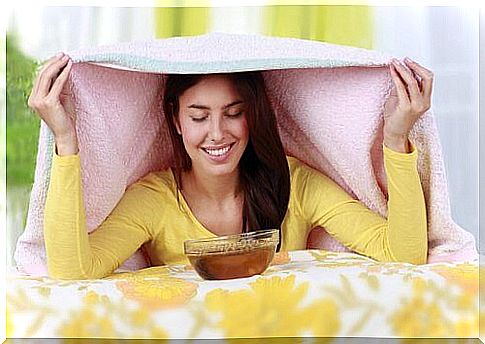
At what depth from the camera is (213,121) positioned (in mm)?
1580

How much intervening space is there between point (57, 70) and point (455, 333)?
85 centimetres

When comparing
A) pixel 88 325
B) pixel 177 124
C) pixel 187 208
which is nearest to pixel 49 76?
pixel 177 124

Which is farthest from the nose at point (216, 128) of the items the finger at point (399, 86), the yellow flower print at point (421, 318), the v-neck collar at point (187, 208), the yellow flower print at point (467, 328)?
the yellow flower print at point (467, 328)

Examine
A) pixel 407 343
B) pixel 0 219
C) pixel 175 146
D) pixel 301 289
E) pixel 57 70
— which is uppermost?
pixel 57 70

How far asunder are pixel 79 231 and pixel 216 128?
11.8 inches

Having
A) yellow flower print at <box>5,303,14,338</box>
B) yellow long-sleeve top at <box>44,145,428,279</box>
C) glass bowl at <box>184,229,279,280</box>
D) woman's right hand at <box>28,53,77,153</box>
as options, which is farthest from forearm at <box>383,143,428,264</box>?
yellow flower print at <box>5,303,14,338</box>

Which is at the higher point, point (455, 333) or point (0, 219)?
point (0, 219)

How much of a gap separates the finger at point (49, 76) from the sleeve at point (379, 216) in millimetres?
465

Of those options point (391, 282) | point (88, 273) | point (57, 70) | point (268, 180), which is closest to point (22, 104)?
point (57, 70)

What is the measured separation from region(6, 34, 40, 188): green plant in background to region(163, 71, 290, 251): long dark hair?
237 mm

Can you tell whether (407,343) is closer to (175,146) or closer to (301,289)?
(301,289)

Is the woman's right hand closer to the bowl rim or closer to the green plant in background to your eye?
the green plant in background

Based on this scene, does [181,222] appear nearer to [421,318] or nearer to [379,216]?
[379,216]

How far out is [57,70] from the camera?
1.55 metres
